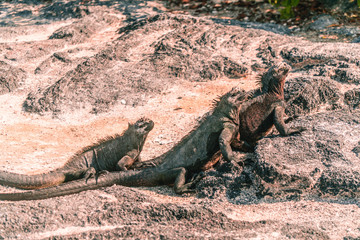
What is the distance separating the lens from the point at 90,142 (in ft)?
18.1

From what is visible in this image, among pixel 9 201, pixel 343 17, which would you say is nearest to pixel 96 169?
pixel 9 201

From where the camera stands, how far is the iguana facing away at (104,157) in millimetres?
4594

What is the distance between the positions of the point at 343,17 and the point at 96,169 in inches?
265

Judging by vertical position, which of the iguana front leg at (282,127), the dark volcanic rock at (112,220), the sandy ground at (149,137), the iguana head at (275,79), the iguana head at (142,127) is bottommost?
the sandy ground at (149,137)

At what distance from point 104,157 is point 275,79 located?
227cm

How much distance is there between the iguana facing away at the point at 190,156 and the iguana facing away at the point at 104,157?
31cm

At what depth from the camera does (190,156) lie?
14.5 ft

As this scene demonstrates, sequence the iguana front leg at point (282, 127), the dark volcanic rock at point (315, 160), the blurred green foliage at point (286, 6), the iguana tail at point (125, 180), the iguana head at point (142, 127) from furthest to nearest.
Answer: the blurred green foliage at point (286, 6)
the iguana head at point (142, 127)
the iguana front leg at point (282, 127)
the iguana tail at point (125, 180)
the dark volcanic rock at point (315, 160)

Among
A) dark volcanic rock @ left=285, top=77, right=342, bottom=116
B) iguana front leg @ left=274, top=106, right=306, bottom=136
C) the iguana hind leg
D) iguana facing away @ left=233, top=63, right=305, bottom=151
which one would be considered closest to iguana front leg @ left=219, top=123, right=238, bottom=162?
iguana facing away @ left=233, top=63, right=305, bottom=151

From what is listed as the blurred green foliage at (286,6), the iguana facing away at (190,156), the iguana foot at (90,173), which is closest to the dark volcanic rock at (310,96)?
the iguana facing away at (190,156)

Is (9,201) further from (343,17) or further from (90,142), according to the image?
(343,17)

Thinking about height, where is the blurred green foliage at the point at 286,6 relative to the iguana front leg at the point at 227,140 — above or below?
above

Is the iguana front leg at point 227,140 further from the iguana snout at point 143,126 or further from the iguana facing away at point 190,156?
the iguana snout at point 143,126

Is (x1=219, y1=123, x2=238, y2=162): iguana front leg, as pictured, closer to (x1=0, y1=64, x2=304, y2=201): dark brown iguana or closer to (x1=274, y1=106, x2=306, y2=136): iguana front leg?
(x1=0, y1=64, x2=304, y2=201): dark brown iguana
